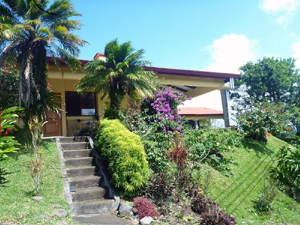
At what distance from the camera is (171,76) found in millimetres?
13320

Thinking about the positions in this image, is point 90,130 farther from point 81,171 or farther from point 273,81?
point 273,81

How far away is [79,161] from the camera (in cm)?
717

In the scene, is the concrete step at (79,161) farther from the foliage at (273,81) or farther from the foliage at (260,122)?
the foliage at (273,81)

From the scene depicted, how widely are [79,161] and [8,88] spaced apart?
396 centimetres

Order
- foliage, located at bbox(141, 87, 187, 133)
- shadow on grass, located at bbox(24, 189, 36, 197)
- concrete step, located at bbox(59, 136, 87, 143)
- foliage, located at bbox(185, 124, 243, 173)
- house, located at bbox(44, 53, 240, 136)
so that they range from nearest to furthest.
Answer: shadow on grass, located at bbox(24, 189, 36, 197), foliage, located at bbox(185, 124, 243, 173), concrete step, located at bbox(59, 136, 87, 143), foliage, located at bbox(141, 87, 187, 133), house, located at bbox(44, 53, 240, 136)

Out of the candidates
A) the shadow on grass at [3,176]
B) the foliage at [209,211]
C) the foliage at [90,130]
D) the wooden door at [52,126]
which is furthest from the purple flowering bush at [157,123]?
the wooden door at [52,126]

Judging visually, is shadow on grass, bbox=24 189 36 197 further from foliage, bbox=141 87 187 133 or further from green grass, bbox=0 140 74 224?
foliage, bbox=141 87 187 133

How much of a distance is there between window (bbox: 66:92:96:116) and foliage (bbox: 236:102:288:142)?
821 centimetres

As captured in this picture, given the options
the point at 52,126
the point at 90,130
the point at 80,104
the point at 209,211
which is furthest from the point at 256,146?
the point at 52,126

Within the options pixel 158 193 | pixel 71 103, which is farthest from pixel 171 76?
pixel 158 193

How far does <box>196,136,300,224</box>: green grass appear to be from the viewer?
19.8ft

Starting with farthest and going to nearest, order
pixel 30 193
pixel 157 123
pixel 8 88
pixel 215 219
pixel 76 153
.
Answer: pixel 157 123, pixel 8 88, pixel 76 153, pixel 30 193, pixel 215 219

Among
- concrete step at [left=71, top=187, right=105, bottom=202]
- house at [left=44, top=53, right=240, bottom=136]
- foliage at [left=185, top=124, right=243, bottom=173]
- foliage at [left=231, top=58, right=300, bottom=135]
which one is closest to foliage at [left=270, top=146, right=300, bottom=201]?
foliage at [left=185, top=124, right=243, bottom=173]

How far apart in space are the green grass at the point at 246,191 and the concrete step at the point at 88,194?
2926 millimetres
